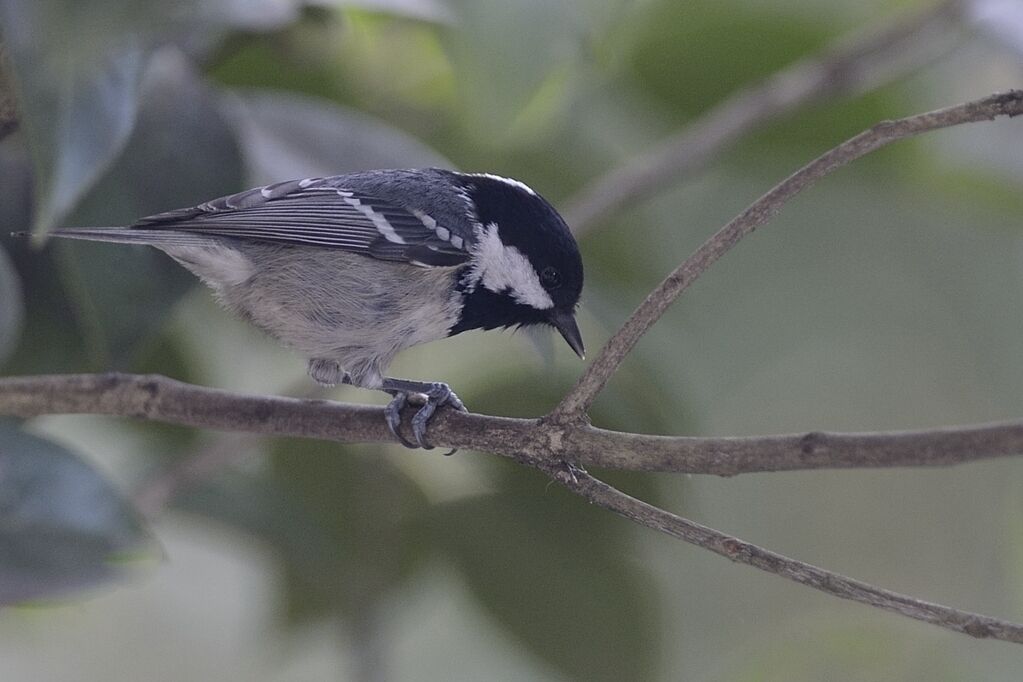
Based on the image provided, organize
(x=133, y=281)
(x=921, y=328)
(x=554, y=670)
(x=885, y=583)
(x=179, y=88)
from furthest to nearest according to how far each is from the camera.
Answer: (x=921, y=328), (x=885, y=583), (x=554, y=670), (x=179, y=88), (x=133, y=281)

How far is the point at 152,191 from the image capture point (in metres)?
1.05

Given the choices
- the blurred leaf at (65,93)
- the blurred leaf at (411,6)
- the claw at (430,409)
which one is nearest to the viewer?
the blurred leaf at (65,93)

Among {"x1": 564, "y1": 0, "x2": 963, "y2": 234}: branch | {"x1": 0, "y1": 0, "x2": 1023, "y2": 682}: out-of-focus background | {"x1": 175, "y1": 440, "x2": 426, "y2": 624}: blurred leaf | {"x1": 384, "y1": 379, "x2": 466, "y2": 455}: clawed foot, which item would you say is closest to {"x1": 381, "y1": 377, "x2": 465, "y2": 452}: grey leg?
{"x1": 384, "y1": 379, "x2": 466, "y2": 455}: clawed foot

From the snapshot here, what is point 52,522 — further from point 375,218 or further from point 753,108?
point 753,108

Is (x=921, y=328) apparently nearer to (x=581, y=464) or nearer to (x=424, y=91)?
(x=424, y=91)

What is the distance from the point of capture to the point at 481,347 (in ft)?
5.07

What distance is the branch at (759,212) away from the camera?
624mm

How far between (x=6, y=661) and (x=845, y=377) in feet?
5.43

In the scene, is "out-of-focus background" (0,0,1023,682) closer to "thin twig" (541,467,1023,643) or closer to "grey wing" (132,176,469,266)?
"grey wing" (132,176,469,266)

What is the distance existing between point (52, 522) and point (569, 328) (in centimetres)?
55

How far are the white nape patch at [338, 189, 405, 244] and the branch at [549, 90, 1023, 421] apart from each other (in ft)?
1.62

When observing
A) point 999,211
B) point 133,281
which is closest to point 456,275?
point 133,281

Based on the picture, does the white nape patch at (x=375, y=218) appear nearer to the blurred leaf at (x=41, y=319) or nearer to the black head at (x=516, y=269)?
the black head at (x=516, y=269)

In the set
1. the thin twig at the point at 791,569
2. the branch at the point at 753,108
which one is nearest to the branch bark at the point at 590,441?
the thin twig at the point at 791,569
